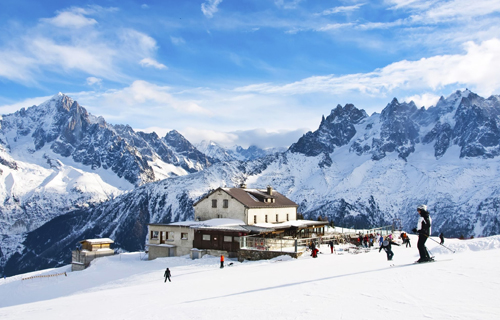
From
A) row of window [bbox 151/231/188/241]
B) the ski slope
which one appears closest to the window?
row of window [bbox 151/231/188/241]

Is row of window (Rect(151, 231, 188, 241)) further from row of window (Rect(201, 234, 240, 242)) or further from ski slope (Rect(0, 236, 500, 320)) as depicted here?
ski slope (Rect(0, 236, 500, 320))

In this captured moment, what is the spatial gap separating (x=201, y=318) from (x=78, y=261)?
5632cm

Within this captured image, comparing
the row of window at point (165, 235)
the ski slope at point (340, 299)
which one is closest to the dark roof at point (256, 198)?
the row of window at point (165, 235)

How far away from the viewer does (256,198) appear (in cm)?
6150

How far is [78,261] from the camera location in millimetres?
60281

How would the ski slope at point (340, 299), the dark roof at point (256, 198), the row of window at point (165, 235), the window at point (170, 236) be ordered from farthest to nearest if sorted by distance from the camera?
the dark roof at point (256, 198) < the window at point (170, 236) < the row of window at point (165, 235) < the ski slope at point (340, 299)

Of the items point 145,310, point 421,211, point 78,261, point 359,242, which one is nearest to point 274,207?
point 359,242

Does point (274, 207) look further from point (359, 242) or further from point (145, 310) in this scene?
point (145, 310)

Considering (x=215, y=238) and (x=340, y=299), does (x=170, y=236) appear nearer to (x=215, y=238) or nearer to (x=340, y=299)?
(x=215, y=238)

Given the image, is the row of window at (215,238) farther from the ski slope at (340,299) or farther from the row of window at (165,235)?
the ski slope at (340,299)

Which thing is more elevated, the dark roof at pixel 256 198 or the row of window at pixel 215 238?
the dark roof at pixel 256 198

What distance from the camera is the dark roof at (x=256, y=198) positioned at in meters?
56.8

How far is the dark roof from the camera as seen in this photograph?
5684 cm

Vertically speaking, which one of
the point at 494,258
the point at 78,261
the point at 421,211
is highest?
the point at 421,211
